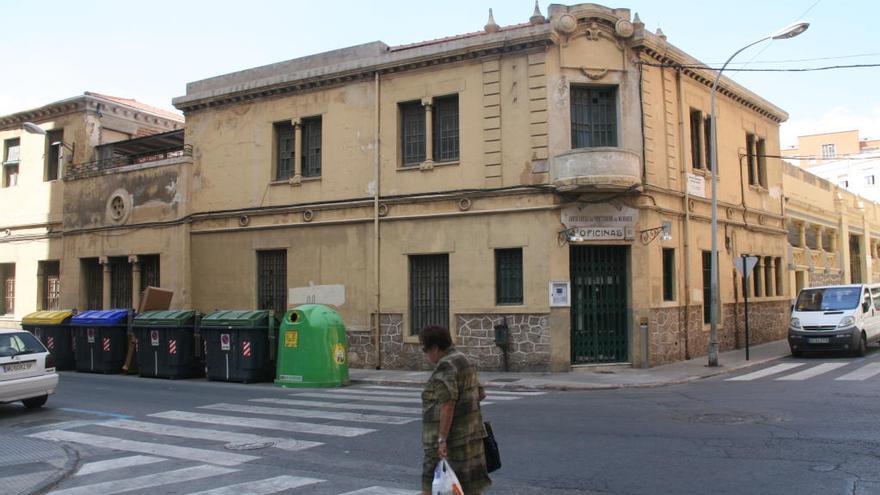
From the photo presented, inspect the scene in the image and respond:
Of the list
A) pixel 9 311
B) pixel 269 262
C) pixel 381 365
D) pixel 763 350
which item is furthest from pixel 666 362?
pixel 9 311

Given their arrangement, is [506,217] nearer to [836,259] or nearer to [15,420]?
[15,420]

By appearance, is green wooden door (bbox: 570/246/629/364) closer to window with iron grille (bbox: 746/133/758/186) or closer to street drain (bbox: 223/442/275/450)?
window with iron grille (bbox: 746/133/758/186)

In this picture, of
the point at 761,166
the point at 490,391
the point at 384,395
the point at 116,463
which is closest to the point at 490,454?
the point at 116,463

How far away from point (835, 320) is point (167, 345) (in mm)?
17212

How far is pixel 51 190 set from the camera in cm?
2655

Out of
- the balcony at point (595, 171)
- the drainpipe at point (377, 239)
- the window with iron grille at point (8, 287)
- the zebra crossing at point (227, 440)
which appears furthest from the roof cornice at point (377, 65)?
the window with iron grille at point (8, 287)

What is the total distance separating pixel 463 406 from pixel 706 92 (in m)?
19.0

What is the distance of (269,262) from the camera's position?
2134 cm

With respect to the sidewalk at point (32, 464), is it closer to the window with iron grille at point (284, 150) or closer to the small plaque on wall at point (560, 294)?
the small plaque on wall at point (560, 294)

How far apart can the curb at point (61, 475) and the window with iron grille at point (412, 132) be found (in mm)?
12123

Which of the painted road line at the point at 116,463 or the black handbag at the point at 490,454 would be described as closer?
the black handbag at the point at 490,454

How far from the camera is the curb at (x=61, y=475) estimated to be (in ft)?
23.0

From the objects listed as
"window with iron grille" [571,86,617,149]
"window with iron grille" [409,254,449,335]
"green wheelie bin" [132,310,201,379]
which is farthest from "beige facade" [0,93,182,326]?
"window with iron grille" [571,86,617,149]

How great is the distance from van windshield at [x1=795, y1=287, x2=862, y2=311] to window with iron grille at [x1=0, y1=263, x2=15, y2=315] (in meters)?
28.6
